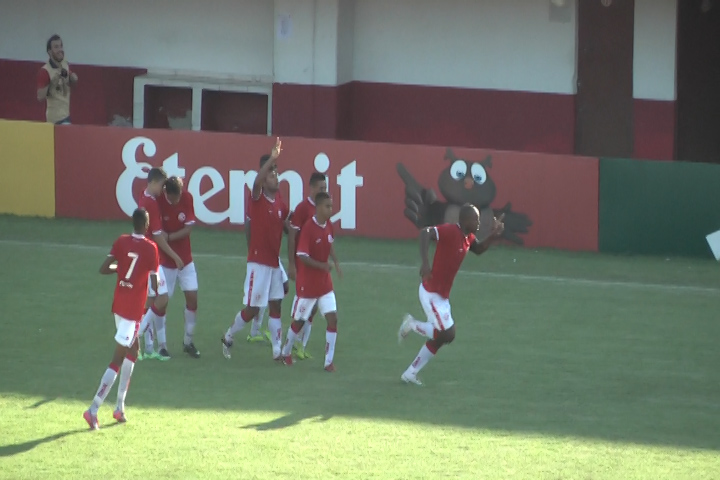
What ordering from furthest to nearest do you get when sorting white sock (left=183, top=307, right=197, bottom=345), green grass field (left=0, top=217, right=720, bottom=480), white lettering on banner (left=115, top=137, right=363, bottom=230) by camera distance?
white lettering on banner (left=115, top=137, right=363, bottom=230), white sock (left=183, top=307, right=197, bottom=345), green grass field (left=0, top=217, right=720, bottom=480)

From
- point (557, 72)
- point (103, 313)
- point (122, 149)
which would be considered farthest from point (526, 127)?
point (103, 313)

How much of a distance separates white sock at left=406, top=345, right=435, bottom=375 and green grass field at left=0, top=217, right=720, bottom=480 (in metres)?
0.18

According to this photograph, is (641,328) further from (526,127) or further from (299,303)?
(526,127)

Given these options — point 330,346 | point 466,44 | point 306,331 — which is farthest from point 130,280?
point 466,44

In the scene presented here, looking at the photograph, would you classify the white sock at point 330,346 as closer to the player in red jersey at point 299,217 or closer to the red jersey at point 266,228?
the player in red jersey at point 299,217

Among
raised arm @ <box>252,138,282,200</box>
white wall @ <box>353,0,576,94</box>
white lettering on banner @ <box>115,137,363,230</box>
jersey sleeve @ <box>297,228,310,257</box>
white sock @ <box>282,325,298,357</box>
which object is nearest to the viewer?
raised arm @ <box>252,138,282,200</box>

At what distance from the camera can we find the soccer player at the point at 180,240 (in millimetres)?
11086

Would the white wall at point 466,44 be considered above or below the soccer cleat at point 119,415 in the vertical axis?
above

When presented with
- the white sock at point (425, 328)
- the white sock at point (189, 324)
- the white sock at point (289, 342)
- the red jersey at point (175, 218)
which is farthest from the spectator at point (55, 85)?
the white sock at point (425, 328)

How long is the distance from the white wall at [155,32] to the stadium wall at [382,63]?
0.02 m

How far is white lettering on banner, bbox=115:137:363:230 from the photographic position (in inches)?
707

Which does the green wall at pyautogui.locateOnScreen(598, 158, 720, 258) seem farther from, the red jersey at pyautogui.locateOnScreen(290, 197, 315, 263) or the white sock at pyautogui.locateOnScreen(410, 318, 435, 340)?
the white sock at pyautogui.locateOnScreen(410, 318, 435, 340)

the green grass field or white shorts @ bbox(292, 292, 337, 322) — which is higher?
white shorts @ bbox(292, 292, 337, 322)

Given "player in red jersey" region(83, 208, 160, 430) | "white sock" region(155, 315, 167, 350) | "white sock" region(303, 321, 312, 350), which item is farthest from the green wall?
"player in red jersey" region(83, 208, 160, 430)
